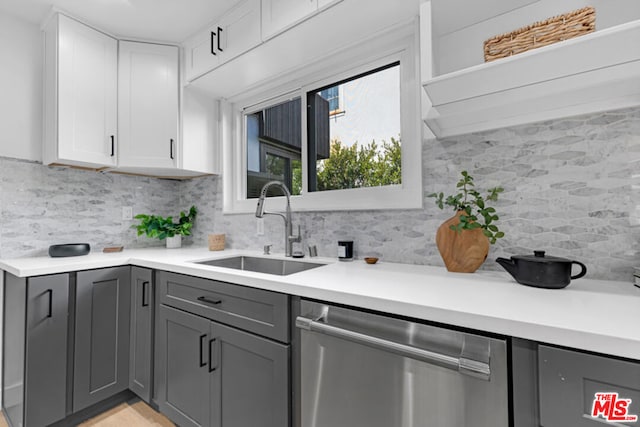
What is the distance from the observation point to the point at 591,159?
104cm

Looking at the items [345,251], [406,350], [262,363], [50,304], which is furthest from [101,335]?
[406,350]

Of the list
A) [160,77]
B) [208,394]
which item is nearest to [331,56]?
[160,77]

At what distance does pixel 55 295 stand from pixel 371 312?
1.66 metres

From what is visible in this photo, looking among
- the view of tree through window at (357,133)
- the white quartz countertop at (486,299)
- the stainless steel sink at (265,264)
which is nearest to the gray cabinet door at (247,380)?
the white quartz countertop at (486,299)

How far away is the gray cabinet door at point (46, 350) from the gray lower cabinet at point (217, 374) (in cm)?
47

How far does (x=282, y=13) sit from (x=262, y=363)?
5.47ft

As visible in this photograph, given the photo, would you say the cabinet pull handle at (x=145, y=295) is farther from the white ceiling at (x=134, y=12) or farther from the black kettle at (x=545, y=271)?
the black kettle at (x=545, y=271)

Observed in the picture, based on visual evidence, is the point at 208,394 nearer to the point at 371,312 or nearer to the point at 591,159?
the point at 371,312

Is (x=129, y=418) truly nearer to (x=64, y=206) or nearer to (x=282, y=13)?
(x=64, y=206)

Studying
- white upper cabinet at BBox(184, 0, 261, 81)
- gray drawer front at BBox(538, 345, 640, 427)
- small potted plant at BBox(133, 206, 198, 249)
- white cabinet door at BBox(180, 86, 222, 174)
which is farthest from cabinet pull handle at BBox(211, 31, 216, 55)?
gray drawer front at BBox(538, 345, 640, 427)

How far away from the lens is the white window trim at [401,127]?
1.45m

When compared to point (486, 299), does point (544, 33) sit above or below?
above

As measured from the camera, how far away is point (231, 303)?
123 centimetres

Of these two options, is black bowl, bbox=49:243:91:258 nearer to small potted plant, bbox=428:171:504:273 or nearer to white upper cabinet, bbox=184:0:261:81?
white upper cabinet, bbox=184:0:261:81
